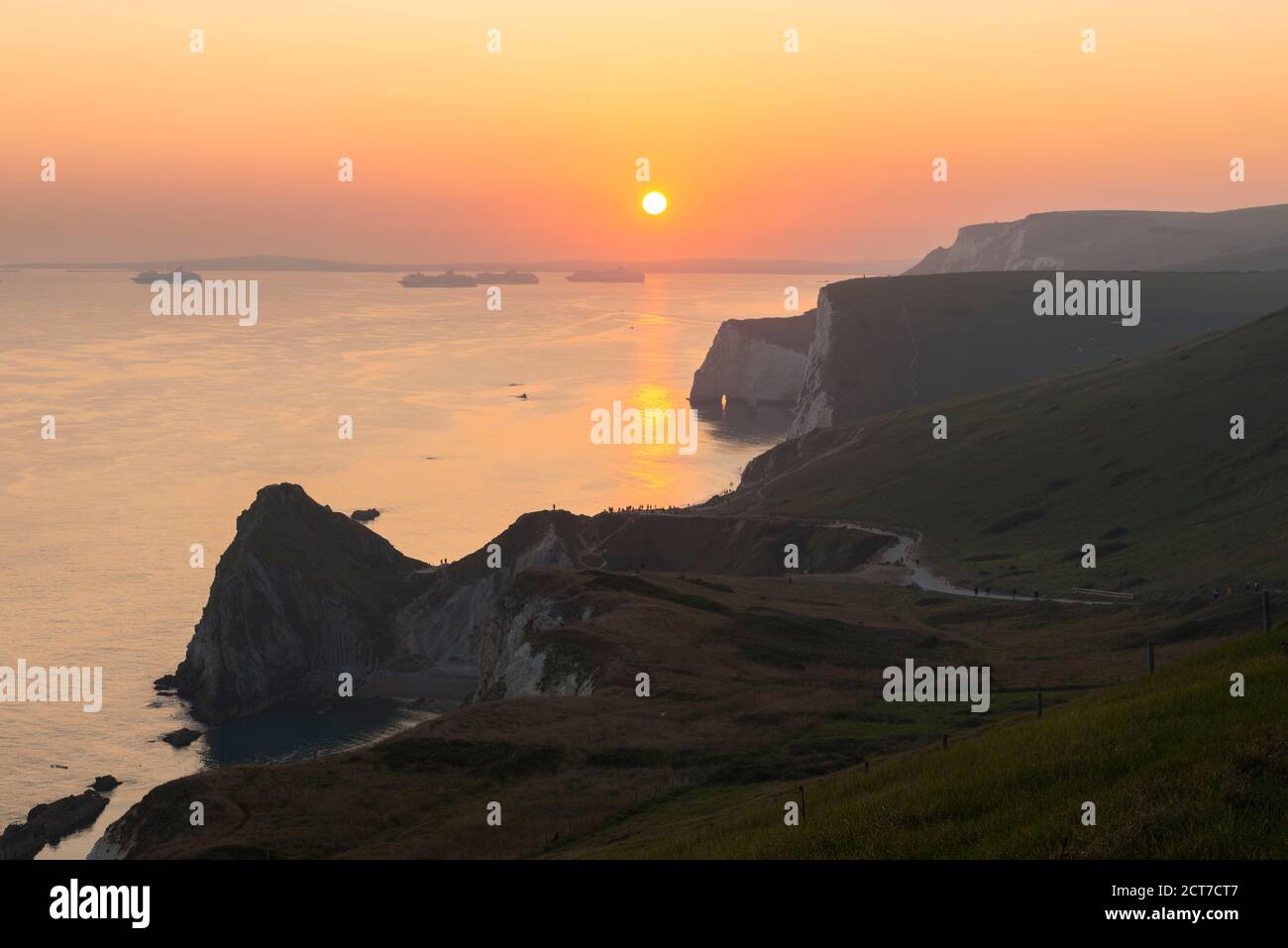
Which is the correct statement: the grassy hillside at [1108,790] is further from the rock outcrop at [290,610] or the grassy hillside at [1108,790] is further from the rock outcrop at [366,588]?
the rock outcrop at [290,610]

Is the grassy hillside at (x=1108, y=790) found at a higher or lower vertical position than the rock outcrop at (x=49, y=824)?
higher

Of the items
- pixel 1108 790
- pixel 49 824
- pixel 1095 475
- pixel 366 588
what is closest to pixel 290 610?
pixel 366 588

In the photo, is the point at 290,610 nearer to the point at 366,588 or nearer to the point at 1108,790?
the point at 366,588

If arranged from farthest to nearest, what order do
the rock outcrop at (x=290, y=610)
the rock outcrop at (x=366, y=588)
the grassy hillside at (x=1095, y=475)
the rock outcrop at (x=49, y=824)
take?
the rock outcrop at (x=366, y=588) < the rock outcrop at (x=290, y=610) < the grassy hillside at (x=1095, y=475) < the rock outcrop at (x=49, y=824)

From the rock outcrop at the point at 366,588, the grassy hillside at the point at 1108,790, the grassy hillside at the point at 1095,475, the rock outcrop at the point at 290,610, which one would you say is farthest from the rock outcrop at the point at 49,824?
the grassy hillside at the point at 1095,475

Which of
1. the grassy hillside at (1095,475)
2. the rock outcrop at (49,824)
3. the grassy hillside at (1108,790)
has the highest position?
the grassy hillside at (1095,475)

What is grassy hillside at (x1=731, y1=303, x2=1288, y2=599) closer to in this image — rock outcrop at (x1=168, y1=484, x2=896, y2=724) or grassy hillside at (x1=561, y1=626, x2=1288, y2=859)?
rock outcrop at (x1=168, y1=484, x2=896, y2=724)
